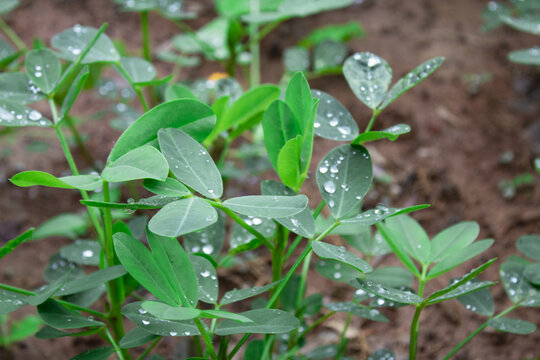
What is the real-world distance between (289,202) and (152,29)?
2.09 m

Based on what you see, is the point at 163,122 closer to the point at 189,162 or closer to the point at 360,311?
the point at 189,162

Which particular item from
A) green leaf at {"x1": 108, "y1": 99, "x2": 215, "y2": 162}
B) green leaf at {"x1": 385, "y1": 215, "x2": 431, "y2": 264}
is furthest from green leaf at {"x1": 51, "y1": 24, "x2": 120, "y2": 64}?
green leaf at {"x1": 385, "y1": 215, "x2": 431, "y2": 264}

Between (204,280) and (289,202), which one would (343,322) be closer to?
(204,280)

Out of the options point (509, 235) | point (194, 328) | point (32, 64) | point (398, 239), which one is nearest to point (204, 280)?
point (194, 328)

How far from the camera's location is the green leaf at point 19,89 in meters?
0.86

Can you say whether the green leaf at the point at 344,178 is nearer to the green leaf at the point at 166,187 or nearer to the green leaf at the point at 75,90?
the green leaf at the point at 166,187

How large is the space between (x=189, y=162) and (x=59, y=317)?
321 mm

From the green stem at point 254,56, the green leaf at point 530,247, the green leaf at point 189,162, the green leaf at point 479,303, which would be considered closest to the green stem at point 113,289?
the green leaf at point 189,162

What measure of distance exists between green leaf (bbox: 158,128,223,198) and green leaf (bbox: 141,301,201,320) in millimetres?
156

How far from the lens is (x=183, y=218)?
565 mm

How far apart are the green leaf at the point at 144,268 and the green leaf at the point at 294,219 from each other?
0.18m

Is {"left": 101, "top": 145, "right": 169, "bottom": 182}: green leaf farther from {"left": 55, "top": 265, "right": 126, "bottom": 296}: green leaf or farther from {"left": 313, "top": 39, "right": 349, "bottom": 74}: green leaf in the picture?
{"left": 313, "top": 39, "right": 349, "bottom": 74}: green leaf

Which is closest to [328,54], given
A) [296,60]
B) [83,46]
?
[296,60]

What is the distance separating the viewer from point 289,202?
0.61 meters
